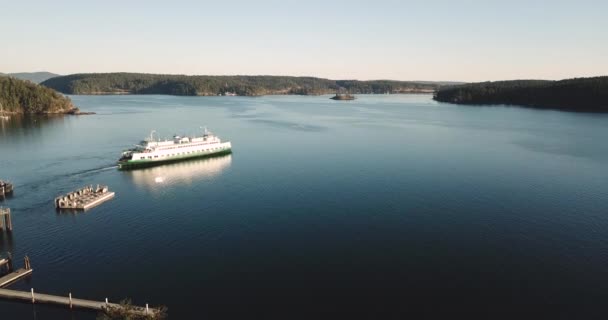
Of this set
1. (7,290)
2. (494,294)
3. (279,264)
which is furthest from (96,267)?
(494,294)

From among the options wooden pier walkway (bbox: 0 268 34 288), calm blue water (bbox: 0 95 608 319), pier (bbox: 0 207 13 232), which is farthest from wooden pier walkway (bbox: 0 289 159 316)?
pier (bbox: 0 207 13 232)

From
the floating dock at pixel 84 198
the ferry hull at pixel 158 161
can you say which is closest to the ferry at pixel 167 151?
the ferry hull at pixel 158 161

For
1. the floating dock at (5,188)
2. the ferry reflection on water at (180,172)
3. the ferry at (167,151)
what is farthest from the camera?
the ferry at (167,151)

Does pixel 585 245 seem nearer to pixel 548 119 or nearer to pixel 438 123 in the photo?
pixel 438 123

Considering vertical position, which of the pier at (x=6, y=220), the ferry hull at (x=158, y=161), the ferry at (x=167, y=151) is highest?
the ferry at (x=167, y=151)

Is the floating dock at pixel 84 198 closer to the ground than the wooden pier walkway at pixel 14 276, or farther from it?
farther from it

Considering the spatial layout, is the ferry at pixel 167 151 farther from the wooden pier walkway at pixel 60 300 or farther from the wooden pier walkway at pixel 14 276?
the wooden pier walkway at pixel 60 300
